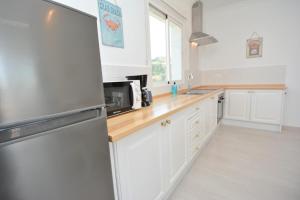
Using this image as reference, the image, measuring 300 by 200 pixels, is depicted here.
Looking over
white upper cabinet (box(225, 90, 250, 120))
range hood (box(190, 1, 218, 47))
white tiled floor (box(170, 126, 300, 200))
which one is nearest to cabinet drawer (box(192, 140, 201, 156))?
white tiled floor (box(170, 126, 300, 200))

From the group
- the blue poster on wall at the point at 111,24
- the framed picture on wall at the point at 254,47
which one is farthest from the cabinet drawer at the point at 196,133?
the framed picture on wall at the point at 254,47

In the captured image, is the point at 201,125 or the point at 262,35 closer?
the point at 201,125

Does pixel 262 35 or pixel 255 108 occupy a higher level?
pixel 262 35

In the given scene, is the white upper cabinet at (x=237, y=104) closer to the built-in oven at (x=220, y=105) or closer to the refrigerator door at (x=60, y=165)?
the built-in oven at (x=220, y=105)

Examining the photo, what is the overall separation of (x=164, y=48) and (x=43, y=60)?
2331mm

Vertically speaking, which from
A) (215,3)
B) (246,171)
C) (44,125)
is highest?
(215,3)

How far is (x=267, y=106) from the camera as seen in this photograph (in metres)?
3.00

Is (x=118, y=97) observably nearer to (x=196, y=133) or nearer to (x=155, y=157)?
(x=155, y=157)

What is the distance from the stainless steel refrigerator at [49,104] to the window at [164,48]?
1.71 meters

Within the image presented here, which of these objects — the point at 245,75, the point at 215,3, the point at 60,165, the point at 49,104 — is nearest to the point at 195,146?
the point at 60,165

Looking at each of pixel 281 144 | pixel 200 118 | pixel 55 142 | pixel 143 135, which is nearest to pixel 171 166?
pixel 143 135

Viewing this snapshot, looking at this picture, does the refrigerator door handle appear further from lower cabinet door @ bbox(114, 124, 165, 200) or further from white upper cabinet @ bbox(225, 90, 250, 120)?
white upper cabinet @ bbox(225, 90, 250, 120)

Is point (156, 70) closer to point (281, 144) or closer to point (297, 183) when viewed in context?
point (297, 183)

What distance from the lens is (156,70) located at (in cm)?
244
